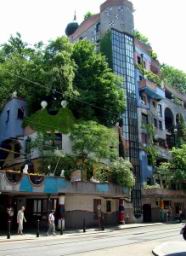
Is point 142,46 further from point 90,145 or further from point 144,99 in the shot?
point 90,145

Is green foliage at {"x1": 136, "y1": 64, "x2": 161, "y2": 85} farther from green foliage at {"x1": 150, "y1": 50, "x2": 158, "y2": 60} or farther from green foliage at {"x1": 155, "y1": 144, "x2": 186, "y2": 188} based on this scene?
green foliage at {"x1": 155, "y1": 144, "x2": 186, "y2": 188}

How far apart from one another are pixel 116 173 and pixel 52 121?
7471 mm

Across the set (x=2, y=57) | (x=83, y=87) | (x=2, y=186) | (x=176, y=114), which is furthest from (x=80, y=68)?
(x=176, y=114)

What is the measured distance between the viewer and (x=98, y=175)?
120 ft

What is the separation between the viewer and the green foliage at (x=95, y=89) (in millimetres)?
39844

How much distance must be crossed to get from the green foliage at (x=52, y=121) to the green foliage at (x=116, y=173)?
190 inches

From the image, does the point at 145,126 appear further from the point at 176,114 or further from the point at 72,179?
the point at 72,179

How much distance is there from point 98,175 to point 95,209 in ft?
9.78

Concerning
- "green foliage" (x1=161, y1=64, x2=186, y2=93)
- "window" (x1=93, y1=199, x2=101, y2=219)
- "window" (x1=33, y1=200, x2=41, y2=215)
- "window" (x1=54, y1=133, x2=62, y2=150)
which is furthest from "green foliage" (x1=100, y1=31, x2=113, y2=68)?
"green foliage" (x1=161, y1=64, x2=186, y2=93)

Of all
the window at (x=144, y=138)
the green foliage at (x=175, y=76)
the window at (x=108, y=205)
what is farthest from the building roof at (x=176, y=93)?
the window at (x=108, y=205)

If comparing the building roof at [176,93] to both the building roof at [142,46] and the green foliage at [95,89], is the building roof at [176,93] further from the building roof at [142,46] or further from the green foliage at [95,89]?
the green foliage at [95,89]

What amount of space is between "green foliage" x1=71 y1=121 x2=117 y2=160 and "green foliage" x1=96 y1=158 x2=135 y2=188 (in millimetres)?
1200

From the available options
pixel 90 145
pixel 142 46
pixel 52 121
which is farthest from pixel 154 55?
pixel 90 145

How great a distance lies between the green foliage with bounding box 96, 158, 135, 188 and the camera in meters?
36.9
